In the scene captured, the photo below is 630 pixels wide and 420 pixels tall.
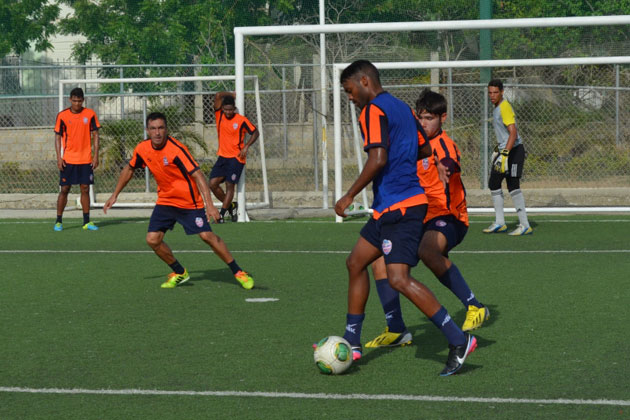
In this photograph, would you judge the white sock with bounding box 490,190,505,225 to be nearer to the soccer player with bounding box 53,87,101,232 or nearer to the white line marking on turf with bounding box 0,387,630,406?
the soccer player with bounding box 53,87,101,232

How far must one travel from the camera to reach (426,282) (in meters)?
9.02

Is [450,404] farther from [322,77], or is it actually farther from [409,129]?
[322,77]

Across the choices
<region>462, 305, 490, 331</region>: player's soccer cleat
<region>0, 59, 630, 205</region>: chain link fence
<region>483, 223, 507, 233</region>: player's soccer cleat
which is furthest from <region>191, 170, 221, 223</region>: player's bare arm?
<region>0, 59, 630, 205</region>: chain link fence

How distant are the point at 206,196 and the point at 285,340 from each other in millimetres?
1967

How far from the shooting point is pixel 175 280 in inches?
354

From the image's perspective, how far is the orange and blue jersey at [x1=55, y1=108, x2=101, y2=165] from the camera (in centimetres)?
1405

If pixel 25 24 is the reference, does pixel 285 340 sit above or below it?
below

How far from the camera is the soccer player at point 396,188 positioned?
5.37 m

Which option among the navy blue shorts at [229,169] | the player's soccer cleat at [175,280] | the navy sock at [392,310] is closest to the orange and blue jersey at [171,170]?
the player's soccer cleat at [175,280]

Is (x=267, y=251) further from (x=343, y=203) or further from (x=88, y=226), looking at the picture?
(x=343, y=203)

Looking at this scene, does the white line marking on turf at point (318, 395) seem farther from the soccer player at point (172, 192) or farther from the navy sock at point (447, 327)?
the soccer player at point (172, 192)

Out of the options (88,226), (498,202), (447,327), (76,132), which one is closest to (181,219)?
(447,327)

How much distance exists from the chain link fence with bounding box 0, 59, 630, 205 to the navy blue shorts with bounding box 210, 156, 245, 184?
2.17 meters

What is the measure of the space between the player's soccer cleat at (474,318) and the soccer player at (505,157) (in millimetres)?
5419
